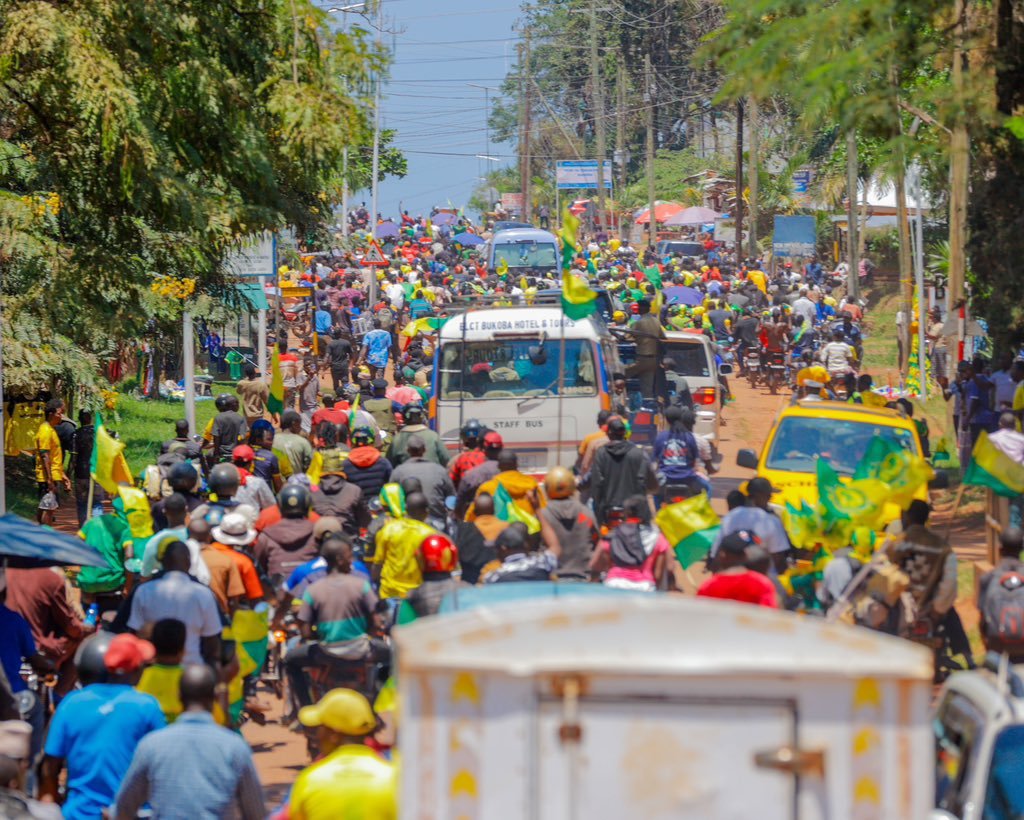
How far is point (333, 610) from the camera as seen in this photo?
8.82 m

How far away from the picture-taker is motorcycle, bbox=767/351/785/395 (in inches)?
1257

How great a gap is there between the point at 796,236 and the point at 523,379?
1053 inches

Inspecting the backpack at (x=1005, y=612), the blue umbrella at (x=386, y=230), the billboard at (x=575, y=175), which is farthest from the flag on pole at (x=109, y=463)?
the billboard at (x=575, y=175)

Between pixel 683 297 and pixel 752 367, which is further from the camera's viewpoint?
pixel 683 297

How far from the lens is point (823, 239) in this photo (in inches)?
2221

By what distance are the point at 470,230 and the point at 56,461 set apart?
55.7 meters

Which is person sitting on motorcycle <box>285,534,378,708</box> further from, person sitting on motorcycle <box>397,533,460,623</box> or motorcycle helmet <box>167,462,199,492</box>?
motorcycle helmet <box>167,462,199,492</box>

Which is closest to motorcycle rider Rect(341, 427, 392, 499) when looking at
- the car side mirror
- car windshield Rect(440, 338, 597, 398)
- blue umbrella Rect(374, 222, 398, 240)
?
the car side mirror

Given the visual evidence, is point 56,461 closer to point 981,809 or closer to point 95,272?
point 95,272

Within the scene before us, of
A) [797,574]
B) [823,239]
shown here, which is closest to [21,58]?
[797,574]

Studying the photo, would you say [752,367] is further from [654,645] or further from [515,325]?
[654,645]

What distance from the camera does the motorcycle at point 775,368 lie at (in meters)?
31.9

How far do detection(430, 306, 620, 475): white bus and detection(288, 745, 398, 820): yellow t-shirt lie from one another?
34.2ft

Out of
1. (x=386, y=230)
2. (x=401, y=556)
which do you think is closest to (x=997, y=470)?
(x=401, y=556)
